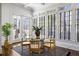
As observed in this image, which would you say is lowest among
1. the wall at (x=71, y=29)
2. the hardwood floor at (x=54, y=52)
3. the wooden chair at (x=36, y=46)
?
the hardwood floor at (x=54, y=52)

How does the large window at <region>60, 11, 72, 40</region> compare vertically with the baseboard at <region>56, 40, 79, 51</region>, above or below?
Result: above

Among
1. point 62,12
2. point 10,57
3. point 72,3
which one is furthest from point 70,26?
point 10,57

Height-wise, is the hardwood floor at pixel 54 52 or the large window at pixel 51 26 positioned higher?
the large window at pixel 51 26

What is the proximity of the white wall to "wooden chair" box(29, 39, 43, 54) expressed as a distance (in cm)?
37

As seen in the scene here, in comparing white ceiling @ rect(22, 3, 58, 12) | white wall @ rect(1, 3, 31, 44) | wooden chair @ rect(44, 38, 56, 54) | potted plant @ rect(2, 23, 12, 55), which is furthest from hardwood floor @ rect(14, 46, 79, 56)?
white ceiling @ rect(22, 3, 58, 12)

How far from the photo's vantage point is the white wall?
6.73 ft

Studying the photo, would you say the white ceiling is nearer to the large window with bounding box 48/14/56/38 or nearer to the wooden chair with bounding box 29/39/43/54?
the large window with bounding box 48/14/56/38

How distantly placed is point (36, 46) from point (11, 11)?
0.72 meters

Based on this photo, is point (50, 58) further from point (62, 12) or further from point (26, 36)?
point (62, 12)

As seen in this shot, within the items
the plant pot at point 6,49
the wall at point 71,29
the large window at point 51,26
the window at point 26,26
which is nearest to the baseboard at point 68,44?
the wall at point 71,29

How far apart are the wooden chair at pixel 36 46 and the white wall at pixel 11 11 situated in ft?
1.21

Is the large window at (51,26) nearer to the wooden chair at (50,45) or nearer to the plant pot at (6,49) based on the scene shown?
the wooden chair at (50,45)

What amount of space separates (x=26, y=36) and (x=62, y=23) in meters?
Answer: 0.65

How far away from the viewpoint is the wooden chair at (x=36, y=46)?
6.99ft
